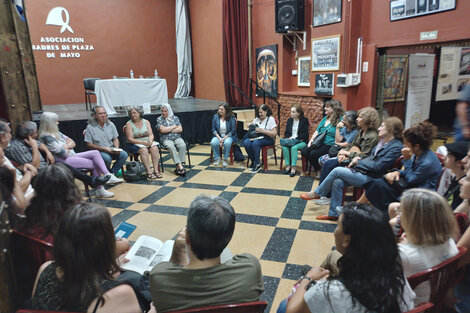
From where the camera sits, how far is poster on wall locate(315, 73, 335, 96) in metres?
5.54

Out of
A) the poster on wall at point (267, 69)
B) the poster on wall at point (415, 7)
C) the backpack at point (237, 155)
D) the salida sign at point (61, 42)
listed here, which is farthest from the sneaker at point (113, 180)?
the salida sign at point (61, 42)

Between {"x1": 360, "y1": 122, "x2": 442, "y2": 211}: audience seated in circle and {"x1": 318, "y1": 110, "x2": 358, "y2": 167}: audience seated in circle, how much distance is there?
1097mm

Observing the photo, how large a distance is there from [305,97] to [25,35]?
15.5ft

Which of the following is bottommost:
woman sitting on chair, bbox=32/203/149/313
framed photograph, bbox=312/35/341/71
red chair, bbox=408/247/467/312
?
red chair, bbox=408/247/467/312

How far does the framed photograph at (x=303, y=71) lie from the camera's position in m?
6.36

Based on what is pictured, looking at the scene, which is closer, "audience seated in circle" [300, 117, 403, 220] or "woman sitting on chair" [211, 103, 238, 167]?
"audience seated in circle" [300, 117, 403, 220]

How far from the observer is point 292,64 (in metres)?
6.79

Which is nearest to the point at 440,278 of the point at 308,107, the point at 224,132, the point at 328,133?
the point at 328,133

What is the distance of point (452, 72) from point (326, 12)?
10.2 ft

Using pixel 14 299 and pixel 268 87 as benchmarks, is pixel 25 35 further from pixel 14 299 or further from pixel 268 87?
pixel 268 87

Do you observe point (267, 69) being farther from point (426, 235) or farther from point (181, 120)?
point (426, 235)

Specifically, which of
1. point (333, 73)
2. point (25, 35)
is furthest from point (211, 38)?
point (25, 35)

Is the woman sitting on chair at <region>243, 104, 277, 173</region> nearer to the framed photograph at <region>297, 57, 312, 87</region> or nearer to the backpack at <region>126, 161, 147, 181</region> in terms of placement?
the backpack at <region>126, 161, 147, 181</region>

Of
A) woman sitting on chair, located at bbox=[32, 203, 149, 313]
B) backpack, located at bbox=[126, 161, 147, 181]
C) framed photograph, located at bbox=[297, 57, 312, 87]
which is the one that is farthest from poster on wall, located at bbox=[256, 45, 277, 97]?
woman sitting on chair, located at bbox=[32, 203, 149, 313]
